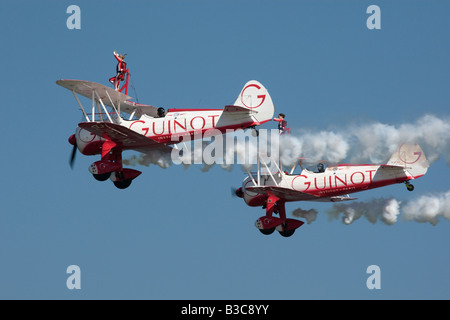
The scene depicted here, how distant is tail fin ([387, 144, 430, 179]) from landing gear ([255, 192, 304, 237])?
5421 millimetres

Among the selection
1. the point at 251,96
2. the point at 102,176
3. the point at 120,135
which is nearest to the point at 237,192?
the point at 251,96

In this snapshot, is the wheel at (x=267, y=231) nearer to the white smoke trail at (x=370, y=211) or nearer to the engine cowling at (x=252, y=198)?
the engine cowling at (x=252, y=198)

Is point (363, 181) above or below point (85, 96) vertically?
below

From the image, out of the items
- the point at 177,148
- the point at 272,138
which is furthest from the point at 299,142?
the point at 177,148

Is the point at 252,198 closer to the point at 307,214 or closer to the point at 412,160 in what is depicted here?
the point at 307,214

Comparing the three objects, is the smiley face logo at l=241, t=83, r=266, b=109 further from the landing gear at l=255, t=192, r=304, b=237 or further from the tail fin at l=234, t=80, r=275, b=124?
the landing gear at l=255, t=192, r=304, b=237

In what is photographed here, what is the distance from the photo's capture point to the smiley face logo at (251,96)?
194 ft

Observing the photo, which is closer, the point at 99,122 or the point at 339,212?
the point at 99,122

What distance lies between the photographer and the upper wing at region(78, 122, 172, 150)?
59062 mm

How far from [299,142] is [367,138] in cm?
290

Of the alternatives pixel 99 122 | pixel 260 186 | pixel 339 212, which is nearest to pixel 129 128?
pixel 99 122

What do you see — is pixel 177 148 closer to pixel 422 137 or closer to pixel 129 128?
pixel 129 128

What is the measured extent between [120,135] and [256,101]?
17.6 ft

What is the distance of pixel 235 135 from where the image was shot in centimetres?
6062
